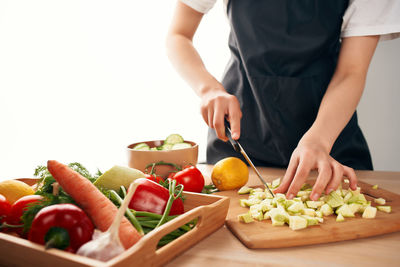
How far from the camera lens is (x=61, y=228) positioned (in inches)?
23.3

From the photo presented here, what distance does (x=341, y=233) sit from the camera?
31.6 inches

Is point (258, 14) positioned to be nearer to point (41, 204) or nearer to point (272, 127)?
point (272, 127)

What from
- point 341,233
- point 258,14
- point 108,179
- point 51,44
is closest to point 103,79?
point 51,44

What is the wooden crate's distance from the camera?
54cm

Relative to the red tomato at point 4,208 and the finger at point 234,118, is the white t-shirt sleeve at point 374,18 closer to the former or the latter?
the finger at point 234,118

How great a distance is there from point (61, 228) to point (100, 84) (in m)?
1.81

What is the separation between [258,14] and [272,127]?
483mm

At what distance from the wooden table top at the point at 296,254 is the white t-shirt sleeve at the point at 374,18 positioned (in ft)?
2.50

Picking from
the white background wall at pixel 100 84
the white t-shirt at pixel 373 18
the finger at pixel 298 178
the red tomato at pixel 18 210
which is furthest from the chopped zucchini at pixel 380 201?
the white background wall at pixel 100 84

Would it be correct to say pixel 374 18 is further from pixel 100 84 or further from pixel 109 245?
pixel 100 84

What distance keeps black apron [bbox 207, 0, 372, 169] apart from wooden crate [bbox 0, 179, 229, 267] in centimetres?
77

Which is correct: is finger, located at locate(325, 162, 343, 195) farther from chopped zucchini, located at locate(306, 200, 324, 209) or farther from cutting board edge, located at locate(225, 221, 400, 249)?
cutting board edge, located at locate(225, 221, 400, 249)

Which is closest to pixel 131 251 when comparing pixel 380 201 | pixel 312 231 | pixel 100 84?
pixel 312 231

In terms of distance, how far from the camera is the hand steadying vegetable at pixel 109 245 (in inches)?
22.0
